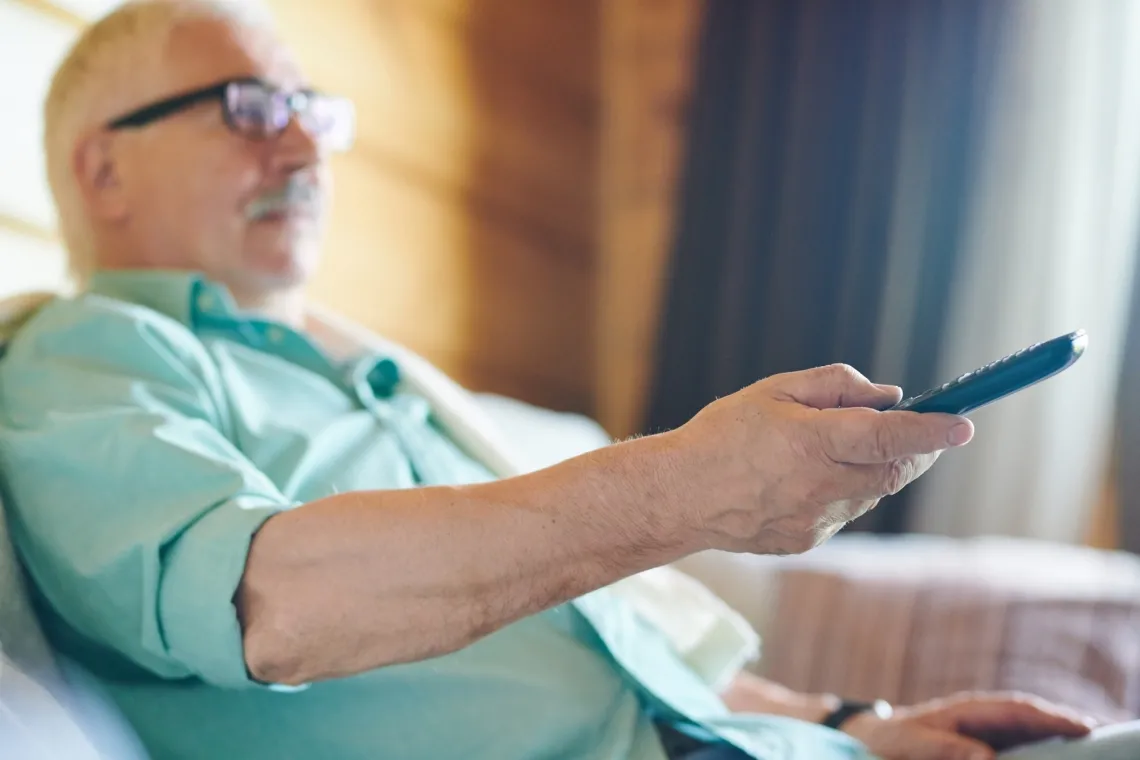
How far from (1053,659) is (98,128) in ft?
3.99

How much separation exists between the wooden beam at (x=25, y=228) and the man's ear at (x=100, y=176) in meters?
0.21

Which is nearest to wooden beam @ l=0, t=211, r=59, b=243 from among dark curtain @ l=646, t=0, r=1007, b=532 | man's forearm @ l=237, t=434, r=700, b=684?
man's forearm @ l=237, t=434, r=700, b=684

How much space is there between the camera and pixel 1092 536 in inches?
81.0

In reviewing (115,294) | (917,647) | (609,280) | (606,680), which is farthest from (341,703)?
(609,280)

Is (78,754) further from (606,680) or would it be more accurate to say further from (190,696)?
(606,680)

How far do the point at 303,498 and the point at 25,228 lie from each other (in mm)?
651

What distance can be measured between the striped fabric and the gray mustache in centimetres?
77

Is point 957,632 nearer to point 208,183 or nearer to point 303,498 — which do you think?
point 303,498

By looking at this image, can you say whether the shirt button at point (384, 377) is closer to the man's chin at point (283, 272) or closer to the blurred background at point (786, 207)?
the man's chin at point (283, 272)

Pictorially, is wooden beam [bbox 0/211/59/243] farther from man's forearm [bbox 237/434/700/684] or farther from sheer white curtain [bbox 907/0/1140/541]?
sheer white curtain [bbox 907/0/1140/541]

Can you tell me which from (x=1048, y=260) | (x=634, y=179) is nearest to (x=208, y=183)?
(x=1048, y=260)

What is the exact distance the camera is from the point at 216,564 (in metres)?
0.61

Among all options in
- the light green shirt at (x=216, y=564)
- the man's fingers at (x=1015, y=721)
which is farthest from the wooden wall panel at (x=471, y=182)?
the man's fingers at (x=1015, y=721)

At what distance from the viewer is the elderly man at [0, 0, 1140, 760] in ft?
1.89
